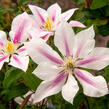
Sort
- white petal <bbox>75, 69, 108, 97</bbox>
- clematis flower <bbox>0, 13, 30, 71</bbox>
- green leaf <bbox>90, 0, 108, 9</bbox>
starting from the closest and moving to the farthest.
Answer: white petal <bbox>75, 69, 108, 97</bbox>
clematis flower <bbox>0, 13, 30, 71</bbox>
green leaf <bbox>90, 0, 108, 9</bbox>

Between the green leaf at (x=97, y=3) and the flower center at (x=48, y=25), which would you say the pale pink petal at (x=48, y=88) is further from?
the green leaf at (x=97, y=3)

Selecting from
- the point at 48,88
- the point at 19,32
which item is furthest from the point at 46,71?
the point at 19,32

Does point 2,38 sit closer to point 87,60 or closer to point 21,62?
point 21,62

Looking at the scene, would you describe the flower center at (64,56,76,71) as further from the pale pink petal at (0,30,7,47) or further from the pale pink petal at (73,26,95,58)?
the pale pink petal at (0,30,7,47)

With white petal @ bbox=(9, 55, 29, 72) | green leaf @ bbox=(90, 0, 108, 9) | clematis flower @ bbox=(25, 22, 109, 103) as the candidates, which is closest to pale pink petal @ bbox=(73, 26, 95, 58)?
clematis flower @ bbox=(25, 22, 109, 103)

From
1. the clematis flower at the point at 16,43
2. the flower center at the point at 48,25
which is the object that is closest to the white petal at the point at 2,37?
the clematis flower at the point at 16,43

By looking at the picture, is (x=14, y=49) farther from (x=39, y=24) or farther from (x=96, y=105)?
(x=96, y=105)

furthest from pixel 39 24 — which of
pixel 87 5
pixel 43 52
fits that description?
pixel 87 5
